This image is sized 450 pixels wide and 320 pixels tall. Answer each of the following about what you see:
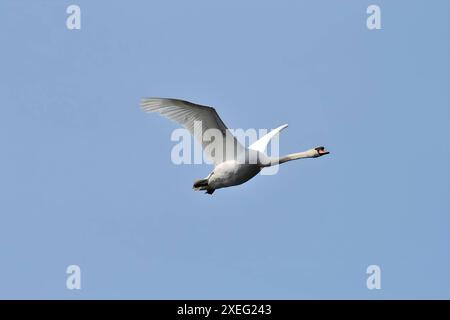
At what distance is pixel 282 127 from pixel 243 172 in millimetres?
3451

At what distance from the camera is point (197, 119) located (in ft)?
106

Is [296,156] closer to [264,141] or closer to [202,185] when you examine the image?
[264,141]

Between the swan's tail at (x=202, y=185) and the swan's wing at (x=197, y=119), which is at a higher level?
the swan's wing at (x=197, y=119)

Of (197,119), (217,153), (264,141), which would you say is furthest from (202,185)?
(264,141)

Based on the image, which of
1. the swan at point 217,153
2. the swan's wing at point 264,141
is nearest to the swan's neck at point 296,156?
the swan at point 217,153

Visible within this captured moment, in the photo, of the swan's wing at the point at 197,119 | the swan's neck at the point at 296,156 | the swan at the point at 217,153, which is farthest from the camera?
the swan's neck at the point at 296,156

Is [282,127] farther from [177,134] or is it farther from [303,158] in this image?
[177,134]

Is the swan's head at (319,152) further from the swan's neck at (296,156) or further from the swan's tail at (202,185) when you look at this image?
the swan's tail at (202,185)

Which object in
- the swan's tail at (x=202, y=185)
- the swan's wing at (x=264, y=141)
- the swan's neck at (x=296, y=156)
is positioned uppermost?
the swan's wing at (x=264, y=141)

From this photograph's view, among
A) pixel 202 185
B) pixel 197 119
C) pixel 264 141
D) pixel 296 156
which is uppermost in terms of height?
pixel 197 119

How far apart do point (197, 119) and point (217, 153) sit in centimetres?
141

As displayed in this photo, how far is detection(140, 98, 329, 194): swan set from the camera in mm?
31703

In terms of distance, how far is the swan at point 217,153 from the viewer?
31703 millimetres

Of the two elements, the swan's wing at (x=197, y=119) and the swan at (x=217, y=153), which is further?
the swan at (x=217, y=153)
